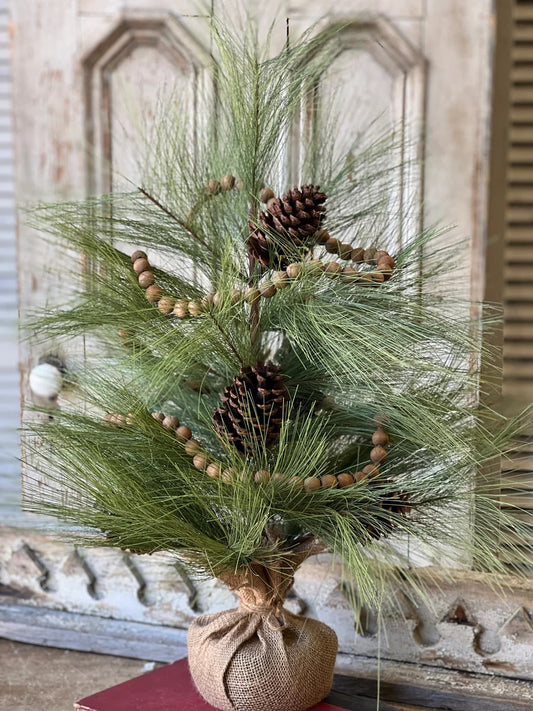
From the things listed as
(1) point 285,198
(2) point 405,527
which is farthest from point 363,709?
(1) point 285,198

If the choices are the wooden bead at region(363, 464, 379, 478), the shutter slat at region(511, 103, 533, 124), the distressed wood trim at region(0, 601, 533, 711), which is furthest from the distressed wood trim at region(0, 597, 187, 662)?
the shutter slat at region(511, 103, 533, 124)

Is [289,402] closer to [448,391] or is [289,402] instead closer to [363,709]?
[448,391]

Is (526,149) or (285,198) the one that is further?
(526,149)

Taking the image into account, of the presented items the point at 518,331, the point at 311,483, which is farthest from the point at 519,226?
the point at 311,483

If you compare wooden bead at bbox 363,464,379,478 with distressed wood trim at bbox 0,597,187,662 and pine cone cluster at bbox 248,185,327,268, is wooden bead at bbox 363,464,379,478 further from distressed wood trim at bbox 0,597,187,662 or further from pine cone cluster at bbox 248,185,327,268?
distressed wood trim at bbox 0,597,187,662

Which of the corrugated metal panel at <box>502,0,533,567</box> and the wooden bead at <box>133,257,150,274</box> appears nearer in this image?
the wooden bead at <box>133,257,150,274</box>

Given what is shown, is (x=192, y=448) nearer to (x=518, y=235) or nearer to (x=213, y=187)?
(x=213, y=187)

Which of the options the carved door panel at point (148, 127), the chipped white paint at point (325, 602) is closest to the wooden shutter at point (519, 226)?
the carved door panel at point (148, 127)
